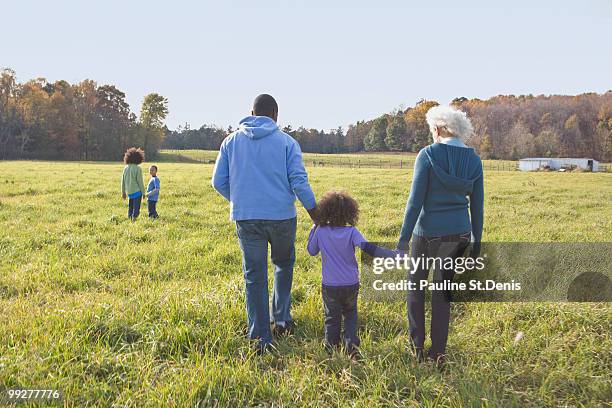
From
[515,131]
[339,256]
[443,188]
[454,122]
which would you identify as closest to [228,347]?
[339,256]

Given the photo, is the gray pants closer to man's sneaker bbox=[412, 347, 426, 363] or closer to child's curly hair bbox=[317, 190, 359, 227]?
man's sneaker bbox=[412, 347, 426, 363]

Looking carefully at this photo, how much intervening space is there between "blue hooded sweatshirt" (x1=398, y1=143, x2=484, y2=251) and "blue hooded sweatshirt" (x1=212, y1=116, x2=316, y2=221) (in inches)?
35.3

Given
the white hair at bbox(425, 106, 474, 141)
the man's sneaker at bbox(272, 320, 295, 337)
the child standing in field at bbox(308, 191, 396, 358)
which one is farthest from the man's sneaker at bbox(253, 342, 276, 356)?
the white hair at bbox(425, 106, 474, 141)

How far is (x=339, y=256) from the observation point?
3.61 metres

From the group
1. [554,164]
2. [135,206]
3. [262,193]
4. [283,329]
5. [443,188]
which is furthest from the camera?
[554,164]

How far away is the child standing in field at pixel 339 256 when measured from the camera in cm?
360

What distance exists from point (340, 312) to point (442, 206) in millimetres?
1221

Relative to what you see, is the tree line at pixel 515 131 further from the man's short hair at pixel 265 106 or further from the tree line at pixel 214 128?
the man's short hair at pixel 265 106

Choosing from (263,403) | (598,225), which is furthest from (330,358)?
(598,225)

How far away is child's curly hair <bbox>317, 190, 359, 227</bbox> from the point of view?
3598 mm

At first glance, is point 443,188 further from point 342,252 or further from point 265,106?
point 265,106

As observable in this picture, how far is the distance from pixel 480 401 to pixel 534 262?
3960mm

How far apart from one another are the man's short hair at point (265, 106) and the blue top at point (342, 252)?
3.76ft

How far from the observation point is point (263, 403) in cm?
296
